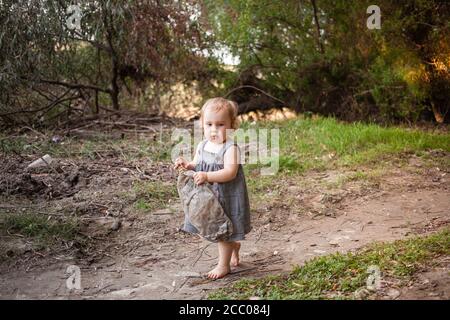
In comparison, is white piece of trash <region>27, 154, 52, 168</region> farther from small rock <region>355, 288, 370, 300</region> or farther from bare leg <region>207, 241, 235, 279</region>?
small rock <region>355, 288, 370, 300</region>

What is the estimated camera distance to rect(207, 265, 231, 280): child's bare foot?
3.69m

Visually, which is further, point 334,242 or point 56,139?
point 56,139

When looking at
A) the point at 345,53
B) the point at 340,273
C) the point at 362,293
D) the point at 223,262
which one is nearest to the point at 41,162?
the point at 223,262

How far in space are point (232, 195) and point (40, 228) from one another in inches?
69.4

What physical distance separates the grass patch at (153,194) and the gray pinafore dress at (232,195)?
5.39 feet

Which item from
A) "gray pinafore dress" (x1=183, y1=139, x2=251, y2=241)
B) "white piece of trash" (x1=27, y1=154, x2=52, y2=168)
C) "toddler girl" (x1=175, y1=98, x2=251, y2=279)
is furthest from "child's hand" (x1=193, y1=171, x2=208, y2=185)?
"white piece of trash" (x1=27, y1=154, x2=52, y2=168)

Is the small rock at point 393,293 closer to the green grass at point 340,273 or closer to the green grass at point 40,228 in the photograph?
the green grass at point 340,273

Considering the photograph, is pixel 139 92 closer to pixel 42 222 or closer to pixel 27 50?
pixel 27 50

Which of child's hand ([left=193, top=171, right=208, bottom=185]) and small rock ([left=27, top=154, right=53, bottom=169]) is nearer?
child's hand ([left=193, top=171, right=208, bottom=185])

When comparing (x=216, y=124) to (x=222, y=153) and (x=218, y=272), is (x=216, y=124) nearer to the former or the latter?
(x=222, y=153)

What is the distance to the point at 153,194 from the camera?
5504mm

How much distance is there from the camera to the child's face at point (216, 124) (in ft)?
11.7

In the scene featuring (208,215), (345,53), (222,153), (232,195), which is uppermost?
(345,53)
